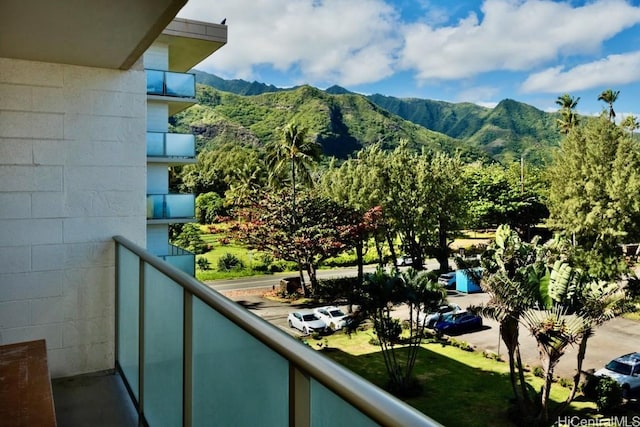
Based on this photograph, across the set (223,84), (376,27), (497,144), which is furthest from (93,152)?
(376,27)

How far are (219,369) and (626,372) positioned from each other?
12073 mm

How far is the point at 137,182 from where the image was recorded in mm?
2463

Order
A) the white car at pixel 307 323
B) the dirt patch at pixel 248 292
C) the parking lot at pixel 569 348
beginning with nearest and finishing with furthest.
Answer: the parking lot at pixel 569 348 < the white car at pixel 307 323 < the dirt patch at pixel 248 292

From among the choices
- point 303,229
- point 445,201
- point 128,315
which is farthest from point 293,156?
point 128,315

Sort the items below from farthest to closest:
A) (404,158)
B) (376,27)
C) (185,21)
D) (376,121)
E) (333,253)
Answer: (376,27) → (376,121) → (404,158) → (333,253) → (185,21)

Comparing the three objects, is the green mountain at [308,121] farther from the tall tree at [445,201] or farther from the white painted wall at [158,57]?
the white painted wall at [158,57]

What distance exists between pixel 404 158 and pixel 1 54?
1821cm

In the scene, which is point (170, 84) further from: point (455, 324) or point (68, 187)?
point (455, 324)

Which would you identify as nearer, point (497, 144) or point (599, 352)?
point (599, 352)

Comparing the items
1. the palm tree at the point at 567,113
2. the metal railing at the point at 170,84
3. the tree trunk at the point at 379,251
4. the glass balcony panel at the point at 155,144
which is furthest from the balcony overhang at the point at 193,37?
the palm tree at the point at 567,113

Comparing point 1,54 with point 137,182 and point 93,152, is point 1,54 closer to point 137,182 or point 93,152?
point 93,152

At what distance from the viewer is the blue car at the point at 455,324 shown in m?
14.2

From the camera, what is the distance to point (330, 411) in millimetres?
583

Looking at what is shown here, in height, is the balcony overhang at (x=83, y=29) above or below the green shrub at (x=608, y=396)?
above
